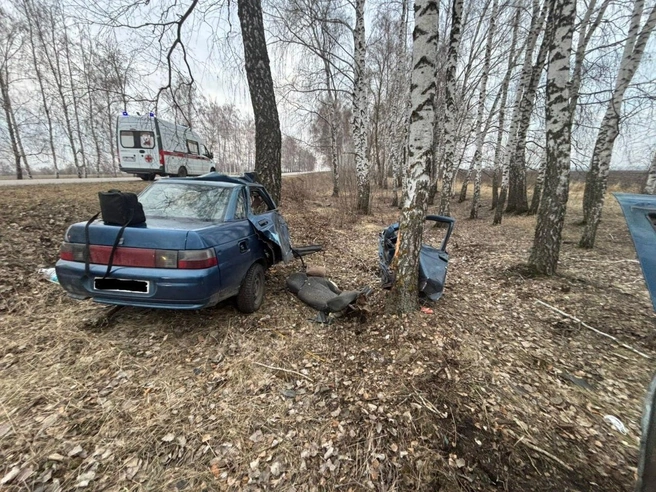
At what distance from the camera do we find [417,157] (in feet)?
9.34

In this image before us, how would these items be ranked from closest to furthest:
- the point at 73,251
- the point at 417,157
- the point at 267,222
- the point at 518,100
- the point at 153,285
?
1. the point at 153,285
2. the point at 73,251
3. the point at 417,157
4. the point at 267,222
5. the point at 518,100

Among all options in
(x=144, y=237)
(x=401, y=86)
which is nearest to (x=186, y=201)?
(x=144, y=237)

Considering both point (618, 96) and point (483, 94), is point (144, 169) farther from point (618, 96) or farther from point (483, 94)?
point (618, 96)

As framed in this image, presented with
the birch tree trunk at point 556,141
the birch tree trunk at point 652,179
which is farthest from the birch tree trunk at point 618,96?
the birch tree trunk at point 556,141

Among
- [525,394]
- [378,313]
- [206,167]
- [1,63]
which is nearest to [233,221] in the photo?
[378,313]

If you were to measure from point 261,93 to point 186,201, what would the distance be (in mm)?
4334

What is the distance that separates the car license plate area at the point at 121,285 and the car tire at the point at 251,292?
39.4 inches

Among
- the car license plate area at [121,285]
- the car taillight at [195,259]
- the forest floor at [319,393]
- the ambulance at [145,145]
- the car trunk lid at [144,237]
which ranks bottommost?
the forest floor at [319,393]

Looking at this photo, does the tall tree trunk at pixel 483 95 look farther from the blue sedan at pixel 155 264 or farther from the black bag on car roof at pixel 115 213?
the black bag on car roof at pixel 115 213

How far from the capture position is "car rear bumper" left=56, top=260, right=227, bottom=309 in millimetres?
2369

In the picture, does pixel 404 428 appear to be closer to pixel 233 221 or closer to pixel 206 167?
pixel 233 221

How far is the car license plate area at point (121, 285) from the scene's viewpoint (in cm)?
241

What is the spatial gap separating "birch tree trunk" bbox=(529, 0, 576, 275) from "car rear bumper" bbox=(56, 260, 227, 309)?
501cm

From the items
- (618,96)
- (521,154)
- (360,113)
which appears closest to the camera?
(618,96)
